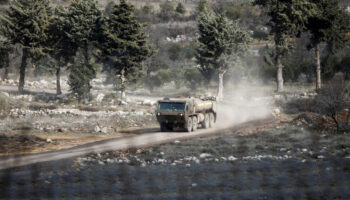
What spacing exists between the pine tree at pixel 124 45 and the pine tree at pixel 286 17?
15883 mm

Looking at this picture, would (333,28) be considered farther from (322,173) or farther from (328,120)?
(322,173)

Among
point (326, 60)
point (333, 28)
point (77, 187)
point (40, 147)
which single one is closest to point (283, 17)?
point (333, 28)

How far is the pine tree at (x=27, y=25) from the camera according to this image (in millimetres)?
56094

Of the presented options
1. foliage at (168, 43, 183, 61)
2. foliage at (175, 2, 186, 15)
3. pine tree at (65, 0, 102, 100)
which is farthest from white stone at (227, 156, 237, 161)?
foliage at (175, 2, 186, 15)

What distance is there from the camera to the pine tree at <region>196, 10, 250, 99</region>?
57.9 meters

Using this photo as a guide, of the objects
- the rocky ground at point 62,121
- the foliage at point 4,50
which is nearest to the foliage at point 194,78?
the rocky ground at point 62,121

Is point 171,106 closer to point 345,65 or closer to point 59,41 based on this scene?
point 59,41

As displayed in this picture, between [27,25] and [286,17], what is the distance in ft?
103

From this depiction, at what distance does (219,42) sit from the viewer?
57.1 metres

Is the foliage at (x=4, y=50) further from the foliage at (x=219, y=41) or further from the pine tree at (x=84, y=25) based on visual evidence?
the foliage at (x=219, y=41)

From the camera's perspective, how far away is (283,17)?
183ft

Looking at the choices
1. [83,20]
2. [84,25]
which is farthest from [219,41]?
[83,20]

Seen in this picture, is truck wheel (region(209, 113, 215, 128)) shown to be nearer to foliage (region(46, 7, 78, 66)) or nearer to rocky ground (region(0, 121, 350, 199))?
rocky ground (region(0, 121, 350, 199))

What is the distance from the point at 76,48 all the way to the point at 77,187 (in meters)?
43.3
